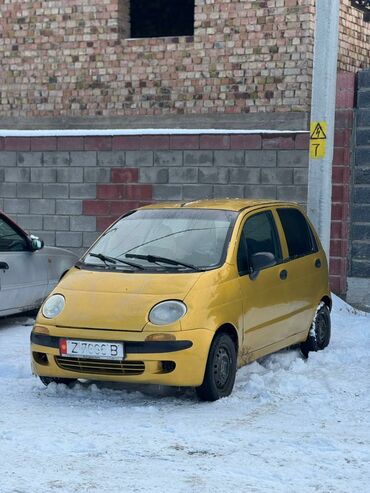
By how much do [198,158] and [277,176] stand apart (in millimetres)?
1161

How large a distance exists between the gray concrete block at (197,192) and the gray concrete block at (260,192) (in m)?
0.54

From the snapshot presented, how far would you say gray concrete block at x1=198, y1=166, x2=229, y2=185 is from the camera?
1254cm

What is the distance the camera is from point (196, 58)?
15203mm

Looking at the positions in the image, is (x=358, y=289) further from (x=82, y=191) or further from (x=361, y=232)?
(x=82, y=191)

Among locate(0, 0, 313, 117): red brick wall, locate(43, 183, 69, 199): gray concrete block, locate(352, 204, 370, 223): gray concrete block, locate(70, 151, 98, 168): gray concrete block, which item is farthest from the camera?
locate(0, 0, 313, 117): red brick wall

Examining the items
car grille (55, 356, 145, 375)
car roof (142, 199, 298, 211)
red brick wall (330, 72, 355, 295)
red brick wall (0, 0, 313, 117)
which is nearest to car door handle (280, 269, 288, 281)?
car roof (142, 199, 298, 211)

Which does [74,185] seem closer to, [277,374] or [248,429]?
[277,374]

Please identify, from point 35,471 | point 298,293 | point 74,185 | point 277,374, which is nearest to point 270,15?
point 74,185

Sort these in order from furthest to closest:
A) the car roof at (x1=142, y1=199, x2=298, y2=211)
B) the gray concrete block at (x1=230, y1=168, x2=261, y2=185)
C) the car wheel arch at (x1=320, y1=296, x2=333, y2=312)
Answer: the gray concrete block at (x1=230, y1=168, x2=261, y2=185), the car wheel arch at (x1=320, y1=296, x2=333, y2=312), the car roof at (x1=142, y1=199, x2=298, y2=211)

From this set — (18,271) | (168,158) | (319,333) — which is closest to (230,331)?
(319,333)

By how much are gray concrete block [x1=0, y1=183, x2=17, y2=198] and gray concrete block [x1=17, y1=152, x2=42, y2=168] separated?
0.36m

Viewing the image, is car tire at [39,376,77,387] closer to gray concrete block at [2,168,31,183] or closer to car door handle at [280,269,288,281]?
car door handle at [280,269,288,281]

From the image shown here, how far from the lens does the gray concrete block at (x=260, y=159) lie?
1222cm

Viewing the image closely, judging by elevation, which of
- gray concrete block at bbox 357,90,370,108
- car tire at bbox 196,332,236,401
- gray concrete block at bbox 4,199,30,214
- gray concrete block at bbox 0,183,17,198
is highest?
gray concrete block at bbox 357,90,370,108
